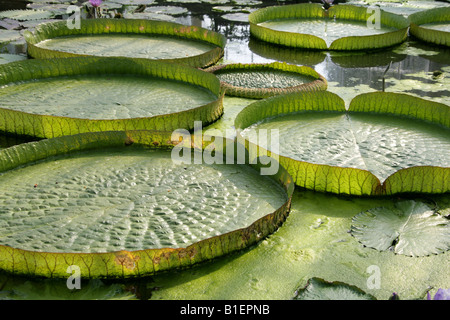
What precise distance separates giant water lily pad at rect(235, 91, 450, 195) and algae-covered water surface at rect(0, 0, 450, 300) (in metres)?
0.01

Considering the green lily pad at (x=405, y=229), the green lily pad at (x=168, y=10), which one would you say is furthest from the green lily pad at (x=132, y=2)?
the green lily pad at (x=405, y=229)

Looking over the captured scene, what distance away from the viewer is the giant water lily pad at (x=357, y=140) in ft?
8.45

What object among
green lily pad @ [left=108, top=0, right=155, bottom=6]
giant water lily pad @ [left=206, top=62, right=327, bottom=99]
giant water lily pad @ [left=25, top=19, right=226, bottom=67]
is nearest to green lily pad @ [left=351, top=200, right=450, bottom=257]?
giant water lily pad @ [left=206, top=62, right=327, bottom=99]

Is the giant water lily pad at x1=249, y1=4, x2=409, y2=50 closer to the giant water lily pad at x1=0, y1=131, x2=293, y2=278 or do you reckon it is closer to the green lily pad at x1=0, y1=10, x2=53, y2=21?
the green lily pad at x1=0, y1=10, x2=53, y2=21

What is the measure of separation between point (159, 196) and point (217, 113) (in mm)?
1259

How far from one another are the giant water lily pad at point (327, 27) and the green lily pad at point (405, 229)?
3.12 metres

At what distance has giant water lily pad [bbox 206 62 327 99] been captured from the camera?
385 centimetres

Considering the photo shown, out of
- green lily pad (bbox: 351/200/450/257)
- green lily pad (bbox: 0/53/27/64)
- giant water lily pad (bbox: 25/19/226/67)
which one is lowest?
green lily pad (bbox: 351/200/450/257)

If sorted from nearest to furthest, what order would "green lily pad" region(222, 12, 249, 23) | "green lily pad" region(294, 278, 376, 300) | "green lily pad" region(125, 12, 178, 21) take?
"green lily pad" region(294, 278, 376, 300), "green lily pad" region(125, 12, 178, 21), "green lily pad" region(222, 12, 249, 23)

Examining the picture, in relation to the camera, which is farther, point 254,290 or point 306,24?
point 306,24

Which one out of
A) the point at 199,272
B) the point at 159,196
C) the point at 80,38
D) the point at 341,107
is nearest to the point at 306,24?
the point at 80,38

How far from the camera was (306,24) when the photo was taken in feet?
20.5

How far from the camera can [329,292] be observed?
6.22 ft
